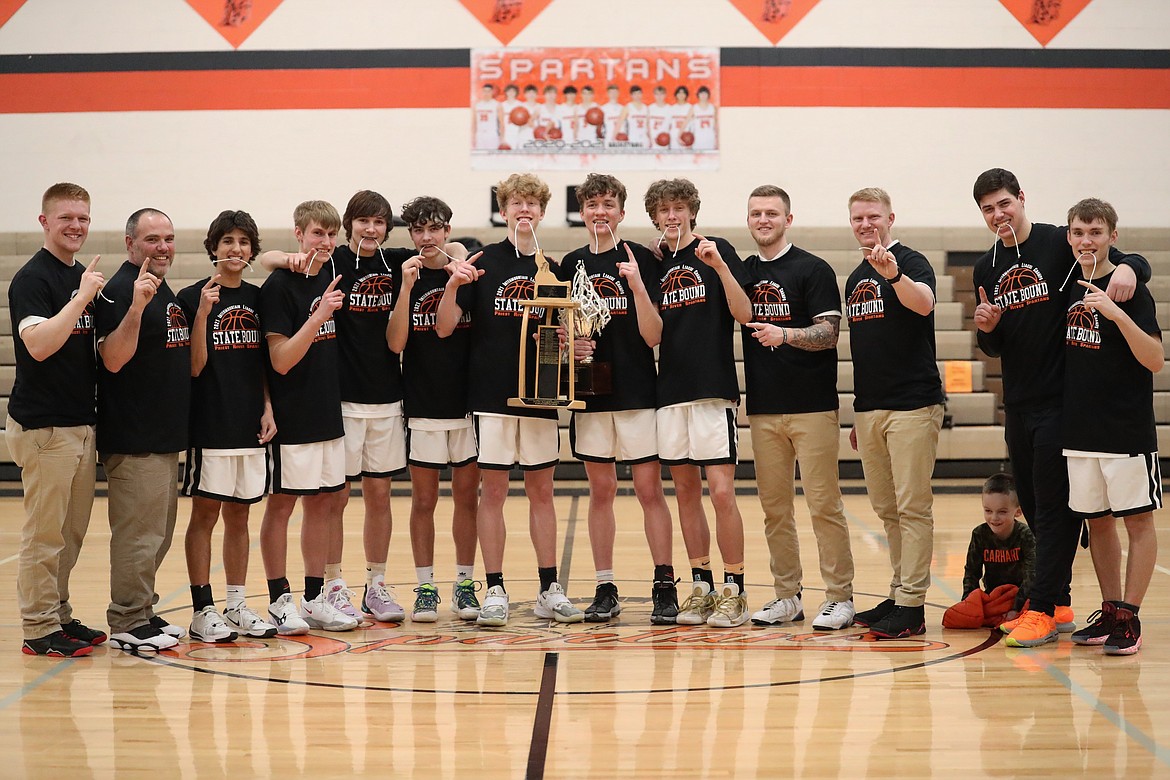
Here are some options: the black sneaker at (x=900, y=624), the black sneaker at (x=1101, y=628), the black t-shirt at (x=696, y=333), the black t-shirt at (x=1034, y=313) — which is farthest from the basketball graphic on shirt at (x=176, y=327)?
the black sneaker at (x=1101, y=628)

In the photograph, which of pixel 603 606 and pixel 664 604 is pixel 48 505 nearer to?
pixel 603 606

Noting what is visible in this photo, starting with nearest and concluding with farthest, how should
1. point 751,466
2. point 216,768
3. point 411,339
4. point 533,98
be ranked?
point 216,768 → point 411,339 → point 751,466 → point 533,98

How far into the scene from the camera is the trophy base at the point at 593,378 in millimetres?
4605

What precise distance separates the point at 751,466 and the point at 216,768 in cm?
746

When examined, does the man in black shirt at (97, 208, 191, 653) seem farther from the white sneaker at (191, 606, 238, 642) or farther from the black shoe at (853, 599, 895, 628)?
the black shoe at (853, 599, 895, 628)

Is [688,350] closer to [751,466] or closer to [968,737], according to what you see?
[968,737]

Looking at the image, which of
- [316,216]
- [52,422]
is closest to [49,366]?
[52,422]

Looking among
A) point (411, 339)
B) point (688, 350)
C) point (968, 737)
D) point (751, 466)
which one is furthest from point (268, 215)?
point (968, 737)

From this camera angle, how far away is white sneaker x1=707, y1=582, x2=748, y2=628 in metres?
4.59

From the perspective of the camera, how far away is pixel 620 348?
4.70 metres

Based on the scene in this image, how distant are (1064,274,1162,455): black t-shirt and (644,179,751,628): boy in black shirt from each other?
1.31 metres

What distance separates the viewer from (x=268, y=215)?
11078mm

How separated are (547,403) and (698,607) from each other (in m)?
1.09

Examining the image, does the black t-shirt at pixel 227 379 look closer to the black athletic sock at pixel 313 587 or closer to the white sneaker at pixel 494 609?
the black athletic sock at pixel 313 587
